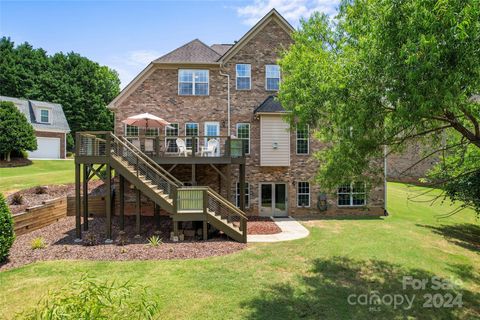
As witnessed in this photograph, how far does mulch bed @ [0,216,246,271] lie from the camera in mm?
9453

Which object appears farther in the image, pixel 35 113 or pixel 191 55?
pixel 35 113

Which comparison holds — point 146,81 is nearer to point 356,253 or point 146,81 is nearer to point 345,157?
point 345,157

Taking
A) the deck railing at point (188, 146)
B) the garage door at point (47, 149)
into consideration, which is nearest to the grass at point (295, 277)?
the deck railing at point (188, 146)

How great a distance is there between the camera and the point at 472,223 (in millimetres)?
17812

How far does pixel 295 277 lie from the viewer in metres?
8.26

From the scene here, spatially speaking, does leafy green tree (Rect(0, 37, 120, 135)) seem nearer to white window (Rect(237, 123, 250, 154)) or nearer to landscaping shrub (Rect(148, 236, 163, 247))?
white window (Rect(237, 123, 250, 154))

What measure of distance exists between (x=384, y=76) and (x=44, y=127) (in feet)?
115

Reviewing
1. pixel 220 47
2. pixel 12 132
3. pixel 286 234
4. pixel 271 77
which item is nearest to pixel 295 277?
pixel 286 234

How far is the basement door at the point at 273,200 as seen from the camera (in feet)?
56.9

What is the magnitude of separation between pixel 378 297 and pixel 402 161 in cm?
2782

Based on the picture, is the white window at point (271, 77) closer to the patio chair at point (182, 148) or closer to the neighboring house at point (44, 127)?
the patio chair at point (182, 148)

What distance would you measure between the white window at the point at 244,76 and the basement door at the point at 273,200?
6100mm

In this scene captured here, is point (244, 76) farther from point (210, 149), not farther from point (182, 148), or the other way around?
point (182, 148)

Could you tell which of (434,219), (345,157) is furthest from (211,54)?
(434,219)
